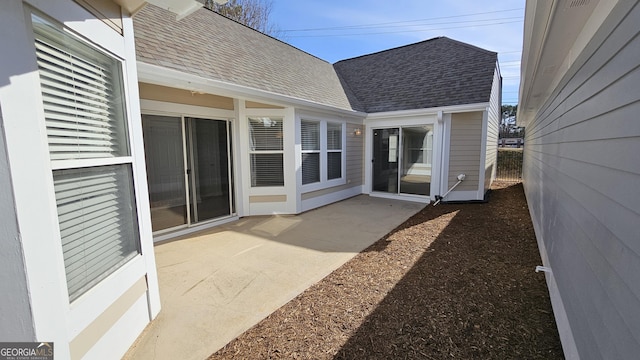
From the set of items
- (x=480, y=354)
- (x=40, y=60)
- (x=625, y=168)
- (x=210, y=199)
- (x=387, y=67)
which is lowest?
(x=480, y=354)

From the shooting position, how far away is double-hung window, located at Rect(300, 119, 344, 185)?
267 inches

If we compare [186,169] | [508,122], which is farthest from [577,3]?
[508,122]

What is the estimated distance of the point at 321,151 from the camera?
7207 mm

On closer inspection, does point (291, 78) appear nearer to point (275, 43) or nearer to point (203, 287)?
point (275, 43)

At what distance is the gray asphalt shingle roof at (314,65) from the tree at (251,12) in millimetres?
6220

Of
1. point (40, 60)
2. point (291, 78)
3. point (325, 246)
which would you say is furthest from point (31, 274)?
point (291, 78)

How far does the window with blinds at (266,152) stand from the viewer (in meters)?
6.08

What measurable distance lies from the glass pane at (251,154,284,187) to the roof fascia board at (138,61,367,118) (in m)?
1.30

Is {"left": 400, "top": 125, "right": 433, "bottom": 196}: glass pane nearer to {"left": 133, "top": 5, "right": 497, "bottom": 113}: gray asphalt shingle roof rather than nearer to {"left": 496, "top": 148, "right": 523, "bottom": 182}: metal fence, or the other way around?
{"left": 133, "top": 5, "right": 497, "bottom": 113}: gray asphalt shingle roof

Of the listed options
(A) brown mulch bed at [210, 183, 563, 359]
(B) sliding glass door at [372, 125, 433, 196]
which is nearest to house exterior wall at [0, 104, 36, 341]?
(A) brown mulch bed at [210, 183, 563, 359]

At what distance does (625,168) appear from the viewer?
1.36 m

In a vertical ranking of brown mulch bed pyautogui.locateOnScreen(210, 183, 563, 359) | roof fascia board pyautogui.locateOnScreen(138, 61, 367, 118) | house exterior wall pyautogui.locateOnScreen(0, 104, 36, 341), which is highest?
roof fascia board pyautogui.locateOnScreen(138, 61, 367, 118)

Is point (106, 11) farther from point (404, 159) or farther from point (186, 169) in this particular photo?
point (404, 159)

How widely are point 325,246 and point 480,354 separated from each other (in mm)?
2643
